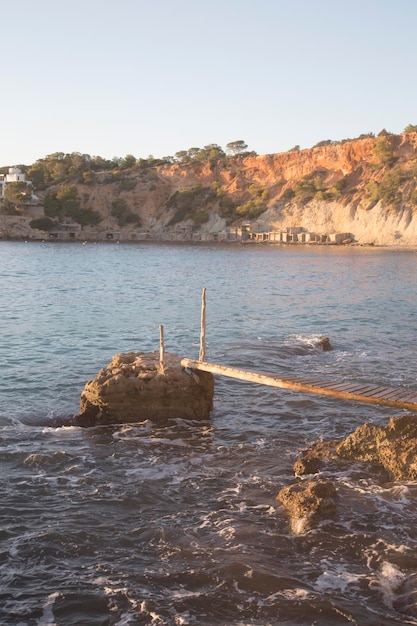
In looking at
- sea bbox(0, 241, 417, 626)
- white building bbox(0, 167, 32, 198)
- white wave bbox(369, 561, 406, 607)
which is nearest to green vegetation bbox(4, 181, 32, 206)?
white building bbox(0, 167, 32, 198)

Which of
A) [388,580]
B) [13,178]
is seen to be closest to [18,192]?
[13,178]

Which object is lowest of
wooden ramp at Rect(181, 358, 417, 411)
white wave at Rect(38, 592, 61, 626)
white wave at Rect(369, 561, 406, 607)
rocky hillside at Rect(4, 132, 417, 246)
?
white wave at Rect(38, 592, 61, 626)

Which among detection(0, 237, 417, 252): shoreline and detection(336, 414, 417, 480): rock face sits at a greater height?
Answer: detection(0, 237, 417, 252): shoreline

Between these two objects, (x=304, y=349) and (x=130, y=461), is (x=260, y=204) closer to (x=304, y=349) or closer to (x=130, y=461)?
(x=304, y=349)

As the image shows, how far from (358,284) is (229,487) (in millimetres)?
36652

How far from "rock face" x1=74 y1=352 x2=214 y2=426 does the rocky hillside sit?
8323 cm

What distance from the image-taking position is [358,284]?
146 feet

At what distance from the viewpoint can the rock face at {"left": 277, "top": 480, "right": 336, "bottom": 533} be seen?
8305 millimetres

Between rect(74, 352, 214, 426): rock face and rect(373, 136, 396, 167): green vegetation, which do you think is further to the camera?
rect(373, 136, 396, 167): green vegetation

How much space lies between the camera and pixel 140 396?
41.4 feet

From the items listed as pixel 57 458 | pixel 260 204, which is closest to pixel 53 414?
pixel 57 458

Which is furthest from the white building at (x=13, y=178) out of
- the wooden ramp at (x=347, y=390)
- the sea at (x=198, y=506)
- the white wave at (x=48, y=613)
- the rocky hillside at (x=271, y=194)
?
the white wave at (x=48, y=613)

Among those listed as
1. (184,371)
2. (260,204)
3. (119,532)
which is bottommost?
(119,532)

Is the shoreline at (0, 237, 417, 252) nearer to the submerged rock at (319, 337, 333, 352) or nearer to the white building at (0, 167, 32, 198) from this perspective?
the white building at (0, 167, 32, 198)
